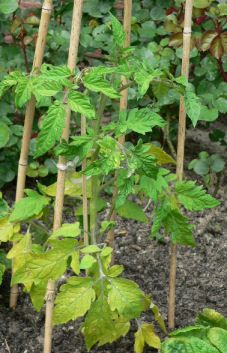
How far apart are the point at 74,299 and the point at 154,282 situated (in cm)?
93

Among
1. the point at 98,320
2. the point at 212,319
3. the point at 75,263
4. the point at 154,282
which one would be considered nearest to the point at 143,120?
the point at 75,263

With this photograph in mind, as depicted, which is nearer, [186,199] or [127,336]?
[186,199]

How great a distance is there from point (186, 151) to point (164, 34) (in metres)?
0.78

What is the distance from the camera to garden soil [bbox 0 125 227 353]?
275 centimetres

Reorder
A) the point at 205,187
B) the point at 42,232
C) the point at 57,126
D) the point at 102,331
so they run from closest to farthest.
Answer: the point at 57,126 → the point at 102,331 → the point at 42,232 → the point at 205,187

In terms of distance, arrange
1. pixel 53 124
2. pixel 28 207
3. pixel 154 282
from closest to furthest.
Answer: pixel 53 124 < pixel 28 207 < pixel 154 282

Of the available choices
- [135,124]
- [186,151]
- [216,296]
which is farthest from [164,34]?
[135,124]

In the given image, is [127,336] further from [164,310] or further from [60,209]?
[60,209]

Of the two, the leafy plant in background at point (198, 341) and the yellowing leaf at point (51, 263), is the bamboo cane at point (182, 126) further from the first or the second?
the yellowing leaf at point (51, 263)

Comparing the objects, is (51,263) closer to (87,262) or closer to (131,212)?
(87,262)

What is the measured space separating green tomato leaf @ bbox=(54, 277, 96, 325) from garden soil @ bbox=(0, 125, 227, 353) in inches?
20.4

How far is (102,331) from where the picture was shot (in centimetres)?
227

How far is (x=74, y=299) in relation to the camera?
7.27ft

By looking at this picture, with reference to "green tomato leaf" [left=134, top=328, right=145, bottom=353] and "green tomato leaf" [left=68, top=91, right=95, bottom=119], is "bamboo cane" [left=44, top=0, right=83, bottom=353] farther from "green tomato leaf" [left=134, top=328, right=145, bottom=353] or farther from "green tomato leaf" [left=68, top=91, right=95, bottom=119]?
"green tomato leaf" [left=134, top=328, right=145, bottom=353]
